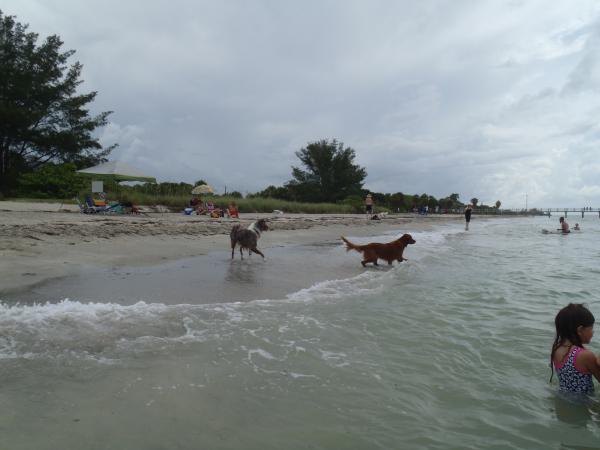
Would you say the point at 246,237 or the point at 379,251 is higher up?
the point at 246,237

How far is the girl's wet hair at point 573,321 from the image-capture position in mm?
3250

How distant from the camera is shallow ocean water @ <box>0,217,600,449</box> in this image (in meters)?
2.53

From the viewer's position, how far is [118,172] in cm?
2122

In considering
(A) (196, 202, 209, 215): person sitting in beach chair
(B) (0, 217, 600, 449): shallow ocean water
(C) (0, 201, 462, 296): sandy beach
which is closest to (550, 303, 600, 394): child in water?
(B) (0, 217, 600, 449): shallow ocean water

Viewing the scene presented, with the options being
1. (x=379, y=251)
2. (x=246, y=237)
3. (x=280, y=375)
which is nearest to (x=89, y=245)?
(x=246, y=237)

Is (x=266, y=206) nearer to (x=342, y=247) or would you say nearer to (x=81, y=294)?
(x=342, y=247)

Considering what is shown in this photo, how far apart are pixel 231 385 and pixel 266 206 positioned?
28.7m

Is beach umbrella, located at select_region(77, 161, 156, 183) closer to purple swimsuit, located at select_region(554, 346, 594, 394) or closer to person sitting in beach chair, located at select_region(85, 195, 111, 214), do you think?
person sitting in beach chair, located at select_region(85, 195, 111, 214)

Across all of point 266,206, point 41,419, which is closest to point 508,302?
point 41,419

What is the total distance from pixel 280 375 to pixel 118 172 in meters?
20.8

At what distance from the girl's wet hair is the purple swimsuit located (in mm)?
91

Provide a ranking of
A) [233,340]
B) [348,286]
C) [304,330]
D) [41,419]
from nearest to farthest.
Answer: [41,419], [233,340], [304,330], [348,286]

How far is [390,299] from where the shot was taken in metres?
6.40

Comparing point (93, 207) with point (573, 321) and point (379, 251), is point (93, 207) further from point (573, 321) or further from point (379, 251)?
point (573, 321)
